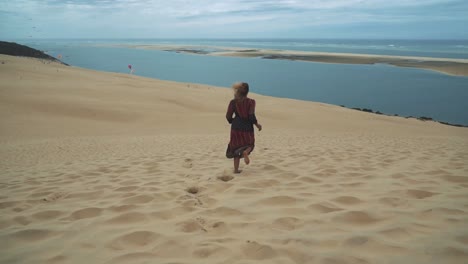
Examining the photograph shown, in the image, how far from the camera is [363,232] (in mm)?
2371

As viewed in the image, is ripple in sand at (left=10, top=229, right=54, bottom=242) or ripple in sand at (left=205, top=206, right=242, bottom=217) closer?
ripple in sand at (left=10, top=229, right=54, bottom=242)

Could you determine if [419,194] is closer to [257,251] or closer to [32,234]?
[257,251]

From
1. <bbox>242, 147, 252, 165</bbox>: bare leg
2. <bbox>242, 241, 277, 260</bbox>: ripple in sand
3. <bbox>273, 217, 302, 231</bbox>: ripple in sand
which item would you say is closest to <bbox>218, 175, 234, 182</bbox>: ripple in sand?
<bbox>242, 147, 252, 165</bbox>: bare leg

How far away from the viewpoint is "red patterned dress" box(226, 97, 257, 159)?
433cm

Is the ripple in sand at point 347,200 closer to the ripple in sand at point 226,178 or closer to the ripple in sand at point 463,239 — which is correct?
the ripple in sand at point 463,239

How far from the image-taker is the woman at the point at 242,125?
432 cm

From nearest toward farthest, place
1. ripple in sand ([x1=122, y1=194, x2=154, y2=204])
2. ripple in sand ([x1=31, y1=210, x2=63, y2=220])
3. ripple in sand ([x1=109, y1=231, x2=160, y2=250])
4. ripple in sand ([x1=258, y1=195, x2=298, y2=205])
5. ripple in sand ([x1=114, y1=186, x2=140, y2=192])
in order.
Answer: ripple in sand ([x1=109, y1=231, x2=160, y2=250])
ripple in sand ([x1=31, y1=210, x2=63, y2=220])
ripple in sand ([x1=258, y1=195, x2=298, y2=205])
ripple in sand ([x1=122, y1=194, x2=154, y2=204])
ripple in sand ([x1=114, y1=186, x2=140, y2=192])

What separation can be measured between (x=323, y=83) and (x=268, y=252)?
29524mm

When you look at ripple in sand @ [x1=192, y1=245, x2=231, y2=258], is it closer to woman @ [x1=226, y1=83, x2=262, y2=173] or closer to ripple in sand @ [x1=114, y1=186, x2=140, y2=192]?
ripple in sand @ [x1=114, y1=186, x2=140, y2=192]

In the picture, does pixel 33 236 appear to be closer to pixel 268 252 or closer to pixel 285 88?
pixel 268 252

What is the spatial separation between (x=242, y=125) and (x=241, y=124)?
0.02 metres

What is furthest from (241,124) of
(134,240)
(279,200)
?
(134,240)

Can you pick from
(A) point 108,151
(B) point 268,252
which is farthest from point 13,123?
(B) point 268,252

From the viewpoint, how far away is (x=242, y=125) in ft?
14.5
